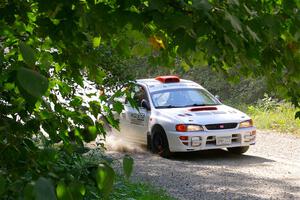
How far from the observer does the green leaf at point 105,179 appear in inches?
71.2

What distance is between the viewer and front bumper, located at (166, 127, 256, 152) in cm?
1197

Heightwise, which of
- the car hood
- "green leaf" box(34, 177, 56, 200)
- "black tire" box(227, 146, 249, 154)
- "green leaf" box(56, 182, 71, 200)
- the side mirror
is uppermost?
the side mirror

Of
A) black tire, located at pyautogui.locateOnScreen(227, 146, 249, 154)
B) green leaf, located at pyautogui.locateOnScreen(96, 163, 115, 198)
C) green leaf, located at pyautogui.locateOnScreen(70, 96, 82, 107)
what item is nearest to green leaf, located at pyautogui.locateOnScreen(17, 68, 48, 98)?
green leaf, located at pyautogui.locateOnScreen(96, 163, 115, 198)

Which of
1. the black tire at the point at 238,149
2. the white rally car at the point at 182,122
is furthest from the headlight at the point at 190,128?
the black tire at the point at 238,149

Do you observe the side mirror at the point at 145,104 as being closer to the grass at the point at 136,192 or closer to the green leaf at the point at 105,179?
the grass at the point at 136,192

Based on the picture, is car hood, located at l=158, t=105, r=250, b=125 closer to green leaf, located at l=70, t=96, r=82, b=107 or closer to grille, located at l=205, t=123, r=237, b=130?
grille, located at l=205, t=123, r=237, b=130

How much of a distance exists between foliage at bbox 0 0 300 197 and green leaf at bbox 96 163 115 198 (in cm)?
10

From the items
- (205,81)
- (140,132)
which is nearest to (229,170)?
(140,132)

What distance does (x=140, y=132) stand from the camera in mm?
13500

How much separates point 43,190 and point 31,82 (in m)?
0.25

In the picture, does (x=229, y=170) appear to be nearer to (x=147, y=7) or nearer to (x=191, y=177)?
(x=191, y=177)

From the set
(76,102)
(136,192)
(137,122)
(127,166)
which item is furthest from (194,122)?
(127,166)

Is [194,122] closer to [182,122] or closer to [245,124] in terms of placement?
[182,122]

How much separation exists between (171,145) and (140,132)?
4.65 feet
